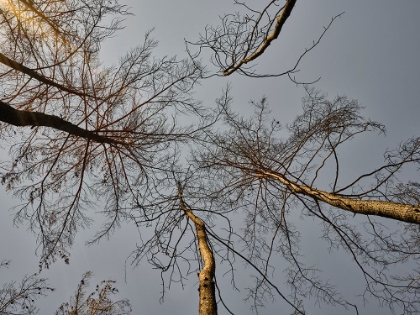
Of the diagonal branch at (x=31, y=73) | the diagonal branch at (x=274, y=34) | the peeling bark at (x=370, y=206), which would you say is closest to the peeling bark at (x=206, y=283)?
the peeling bark at (x=370, y=206)

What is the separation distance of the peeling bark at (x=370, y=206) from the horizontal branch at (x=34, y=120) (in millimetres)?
3715

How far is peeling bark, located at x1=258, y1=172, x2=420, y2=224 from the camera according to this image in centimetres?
313

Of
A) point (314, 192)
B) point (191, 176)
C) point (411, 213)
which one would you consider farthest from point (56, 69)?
point (411, 213)

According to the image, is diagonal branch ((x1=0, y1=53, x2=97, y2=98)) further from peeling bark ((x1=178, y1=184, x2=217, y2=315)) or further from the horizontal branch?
peeling bark ((x1=178, y1=184, x2=217, y2=315))

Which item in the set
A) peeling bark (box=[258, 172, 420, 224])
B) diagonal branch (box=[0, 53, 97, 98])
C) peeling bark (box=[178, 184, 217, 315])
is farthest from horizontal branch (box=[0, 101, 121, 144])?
peeling bark (box=[258, 172, 420, 224])

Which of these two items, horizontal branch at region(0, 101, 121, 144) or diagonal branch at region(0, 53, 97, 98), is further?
diagonal branch at region(0, 53, 97, 98)

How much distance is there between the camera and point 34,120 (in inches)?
149

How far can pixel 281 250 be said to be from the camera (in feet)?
17.2

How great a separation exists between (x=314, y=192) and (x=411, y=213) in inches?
56.1

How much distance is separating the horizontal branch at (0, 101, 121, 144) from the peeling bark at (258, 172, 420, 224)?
12.2ft

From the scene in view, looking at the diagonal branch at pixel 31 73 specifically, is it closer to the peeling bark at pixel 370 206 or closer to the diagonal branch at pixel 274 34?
the diagonal branch at pixel 274 34

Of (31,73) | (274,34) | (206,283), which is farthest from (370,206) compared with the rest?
(31,73)

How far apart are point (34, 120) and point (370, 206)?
16.4 ft

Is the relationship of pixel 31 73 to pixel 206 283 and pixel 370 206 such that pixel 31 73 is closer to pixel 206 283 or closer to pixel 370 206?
pixel 206 283
